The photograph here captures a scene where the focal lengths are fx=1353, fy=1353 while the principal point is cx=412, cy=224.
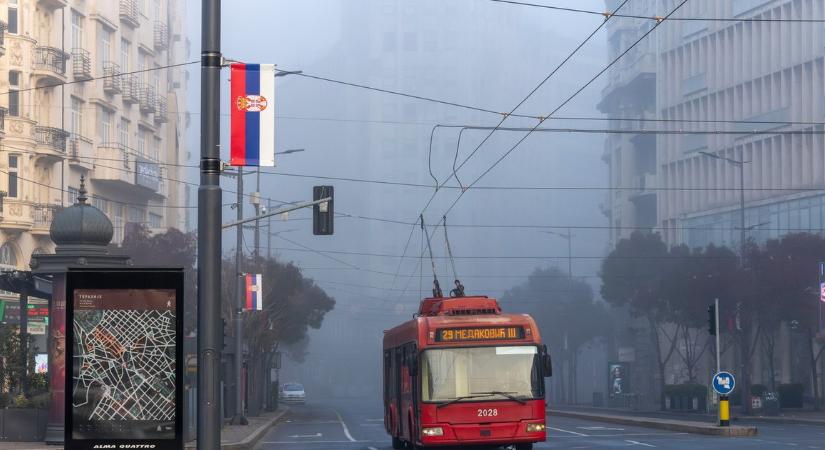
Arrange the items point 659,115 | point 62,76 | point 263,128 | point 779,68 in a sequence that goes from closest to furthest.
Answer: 1. point 263,128
2. point 62,76
3. point 779,68
4. point 659,115

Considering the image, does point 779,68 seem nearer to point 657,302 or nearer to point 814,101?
point 814,101

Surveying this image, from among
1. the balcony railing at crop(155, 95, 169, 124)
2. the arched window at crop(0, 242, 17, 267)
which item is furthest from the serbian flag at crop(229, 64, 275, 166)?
the balcony railing at crop(155, 95, 169, 124)

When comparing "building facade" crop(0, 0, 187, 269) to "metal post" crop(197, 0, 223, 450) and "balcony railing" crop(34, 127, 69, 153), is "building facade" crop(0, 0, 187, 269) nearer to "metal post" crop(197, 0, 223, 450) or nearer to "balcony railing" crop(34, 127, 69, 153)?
"balcony railing" crop(34, 127, 69, 153)

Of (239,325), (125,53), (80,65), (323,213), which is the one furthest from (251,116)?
(125,53)

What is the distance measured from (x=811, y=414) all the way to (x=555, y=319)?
55386 mm

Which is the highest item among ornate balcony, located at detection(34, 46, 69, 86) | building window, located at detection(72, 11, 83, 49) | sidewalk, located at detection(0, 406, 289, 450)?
building window, located at detection(72, 11, 83, 49)

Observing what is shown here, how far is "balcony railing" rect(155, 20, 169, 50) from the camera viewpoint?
89.7 meters

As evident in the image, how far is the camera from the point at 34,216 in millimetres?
63750

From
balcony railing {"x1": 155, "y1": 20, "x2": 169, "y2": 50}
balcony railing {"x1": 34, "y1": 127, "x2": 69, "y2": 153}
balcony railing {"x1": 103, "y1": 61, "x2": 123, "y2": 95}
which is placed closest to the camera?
balcony railing {"x1": 34, "y1": 127, "x2": 69, "y2": 153}

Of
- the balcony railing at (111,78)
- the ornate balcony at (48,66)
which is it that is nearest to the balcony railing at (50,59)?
the ornate balcony at (48,66)

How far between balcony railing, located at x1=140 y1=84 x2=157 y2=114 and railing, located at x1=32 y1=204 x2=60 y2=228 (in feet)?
65.7

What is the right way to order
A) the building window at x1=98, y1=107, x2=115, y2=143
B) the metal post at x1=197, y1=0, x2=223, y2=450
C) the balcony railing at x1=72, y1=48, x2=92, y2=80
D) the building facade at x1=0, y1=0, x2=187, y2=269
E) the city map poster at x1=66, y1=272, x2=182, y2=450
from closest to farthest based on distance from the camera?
1. the metal post at x1=197, y1=0, x2=223, y2=450
2. the city map poster at x1=66, y1=272, x2=182, y2=450
3. the building facade at x1=0, y1=0, x2=187, y2=269
4. the balcony railing at x1=72, y1=48, x2=92, y2=80
5. the building window at x1=98, y1=107, x2=115, y2=143

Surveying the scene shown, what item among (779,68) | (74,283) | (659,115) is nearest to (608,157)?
(659,115)

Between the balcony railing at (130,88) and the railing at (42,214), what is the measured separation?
1567cm
